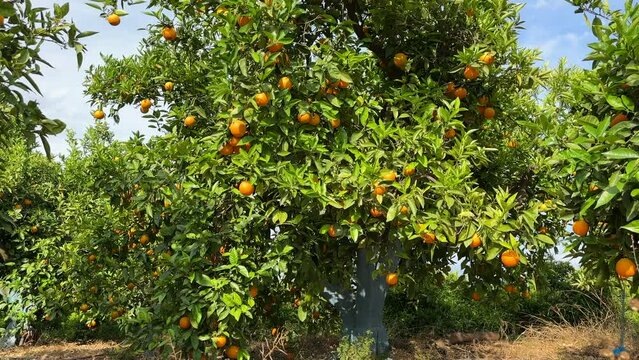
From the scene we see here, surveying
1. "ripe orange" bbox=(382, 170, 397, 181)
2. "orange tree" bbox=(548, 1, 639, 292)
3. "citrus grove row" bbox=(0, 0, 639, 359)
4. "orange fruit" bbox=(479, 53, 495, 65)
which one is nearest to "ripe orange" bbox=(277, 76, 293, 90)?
"citrus grove row" bbox=(0, 0, 639, 359)

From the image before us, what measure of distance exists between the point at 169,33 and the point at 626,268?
13.4ft

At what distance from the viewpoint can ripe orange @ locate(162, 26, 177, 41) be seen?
4.97m

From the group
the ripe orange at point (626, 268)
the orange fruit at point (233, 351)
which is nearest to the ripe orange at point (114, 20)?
the orange fruit at point (233, 351)

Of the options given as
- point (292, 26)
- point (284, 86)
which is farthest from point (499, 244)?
point (292, 26)

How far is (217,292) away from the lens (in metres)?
3.72

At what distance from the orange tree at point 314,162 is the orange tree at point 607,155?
0.37 m

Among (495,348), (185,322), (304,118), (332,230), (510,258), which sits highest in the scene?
(304,118)

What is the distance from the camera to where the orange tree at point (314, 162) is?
359 cm

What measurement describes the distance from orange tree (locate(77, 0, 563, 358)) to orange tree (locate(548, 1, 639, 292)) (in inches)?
14.7

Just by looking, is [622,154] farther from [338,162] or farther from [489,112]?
[489,112]

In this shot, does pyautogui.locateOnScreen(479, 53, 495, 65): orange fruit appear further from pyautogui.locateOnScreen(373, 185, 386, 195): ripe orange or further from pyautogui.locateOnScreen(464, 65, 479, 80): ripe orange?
pyautogui.locateOnScreen(373, 185, 386, 195): ripe orange

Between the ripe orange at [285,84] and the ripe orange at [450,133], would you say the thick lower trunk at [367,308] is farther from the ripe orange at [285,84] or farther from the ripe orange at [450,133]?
the ripe orange at [285,84]

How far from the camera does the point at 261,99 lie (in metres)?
3.45

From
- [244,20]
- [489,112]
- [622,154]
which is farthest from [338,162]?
[622,154]
